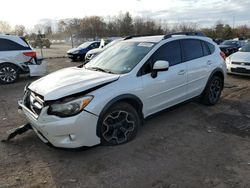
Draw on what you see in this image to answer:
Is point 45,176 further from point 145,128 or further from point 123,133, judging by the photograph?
point 145,128

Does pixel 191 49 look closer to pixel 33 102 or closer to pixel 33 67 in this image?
pixel 33 102

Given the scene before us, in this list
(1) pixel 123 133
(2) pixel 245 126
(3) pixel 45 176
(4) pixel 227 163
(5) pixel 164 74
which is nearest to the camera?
(3) pixel 45 176

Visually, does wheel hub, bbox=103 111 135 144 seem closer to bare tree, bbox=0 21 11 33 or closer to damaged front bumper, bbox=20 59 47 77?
damaged front bumper, bbox=20 59 47 77

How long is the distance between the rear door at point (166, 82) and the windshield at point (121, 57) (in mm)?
219

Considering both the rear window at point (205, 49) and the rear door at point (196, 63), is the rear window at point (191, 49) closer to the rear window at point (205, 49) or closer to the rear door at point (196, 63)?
the rear door at point (196, 63)

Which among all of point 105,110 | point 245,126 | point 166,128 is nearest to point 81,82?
point 105,110

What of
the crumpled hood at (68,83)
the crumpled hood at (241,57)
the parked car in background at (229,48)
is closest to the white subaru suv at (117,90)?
the crumpled hood at (68,83)

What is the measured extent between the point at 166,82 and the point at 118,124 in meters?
1.23

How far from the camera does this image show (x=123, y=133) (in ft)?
13.9

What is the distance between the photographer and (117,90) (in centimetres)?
399

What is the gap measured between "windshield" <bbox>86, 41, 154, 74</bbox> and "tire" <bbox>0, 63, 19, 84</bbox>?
18.1 ft

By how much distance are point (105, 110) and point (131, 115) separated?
0.56 m

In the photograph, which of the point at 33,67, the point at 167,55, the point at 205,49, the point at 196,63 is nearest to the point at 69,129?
the point at 167,55

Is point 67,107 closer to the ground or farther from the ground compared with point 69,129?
farther from the ground
